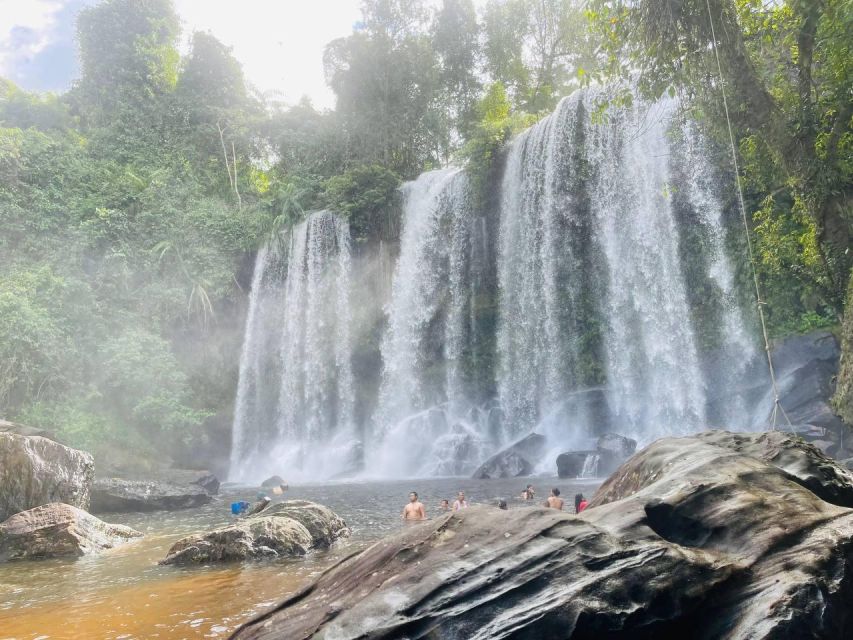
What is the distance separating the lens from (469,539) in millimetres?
3895

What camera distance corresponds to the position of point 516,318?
24.2m

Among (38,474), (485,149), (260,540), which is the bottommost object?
(260,540)

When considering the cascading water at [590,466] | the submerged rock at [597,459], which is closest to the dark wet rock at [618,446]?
the submerged rock at [597,459]

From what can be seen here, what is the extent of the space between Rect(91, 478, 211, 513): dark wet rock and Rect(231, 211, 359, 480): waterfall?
7868 millimetres

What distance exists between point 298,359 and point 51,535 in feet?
54.1

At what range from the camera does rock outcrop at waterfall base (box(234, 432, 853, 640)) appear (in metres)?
3.31

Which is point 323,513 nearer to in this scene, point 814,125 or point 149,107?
point 814,125

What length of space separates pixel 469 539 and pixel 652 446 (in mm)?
2522

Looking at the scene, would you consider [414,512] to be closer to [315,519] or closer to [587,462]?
[315,519]

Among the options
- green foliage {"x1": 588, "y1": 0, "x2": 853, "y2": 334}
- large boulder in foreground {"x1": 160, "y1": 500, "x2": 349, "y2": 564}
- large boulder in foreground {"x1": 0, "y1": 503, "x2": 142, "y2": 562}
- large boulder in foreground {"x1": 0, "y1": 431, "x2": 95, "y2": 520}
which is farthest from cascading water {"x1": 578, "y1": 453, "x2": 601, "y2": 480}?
large boulder in foreground {"x1": 0, "y1": 431, "x2": 95, "y2": 520}

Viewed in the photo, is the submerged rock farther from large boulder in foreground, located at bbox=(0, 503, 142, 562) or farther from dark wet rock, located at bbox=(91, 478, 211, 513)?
large boulder in foreground, located at bbox=(0, 503, 142, 562)

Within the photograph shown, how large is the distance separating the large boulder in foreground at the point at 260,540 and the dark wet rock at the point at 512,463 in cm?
912

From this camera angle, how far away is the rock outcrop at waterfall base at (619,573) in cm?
331

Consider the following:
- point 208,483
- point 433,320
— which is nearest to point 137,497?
point 208,483
